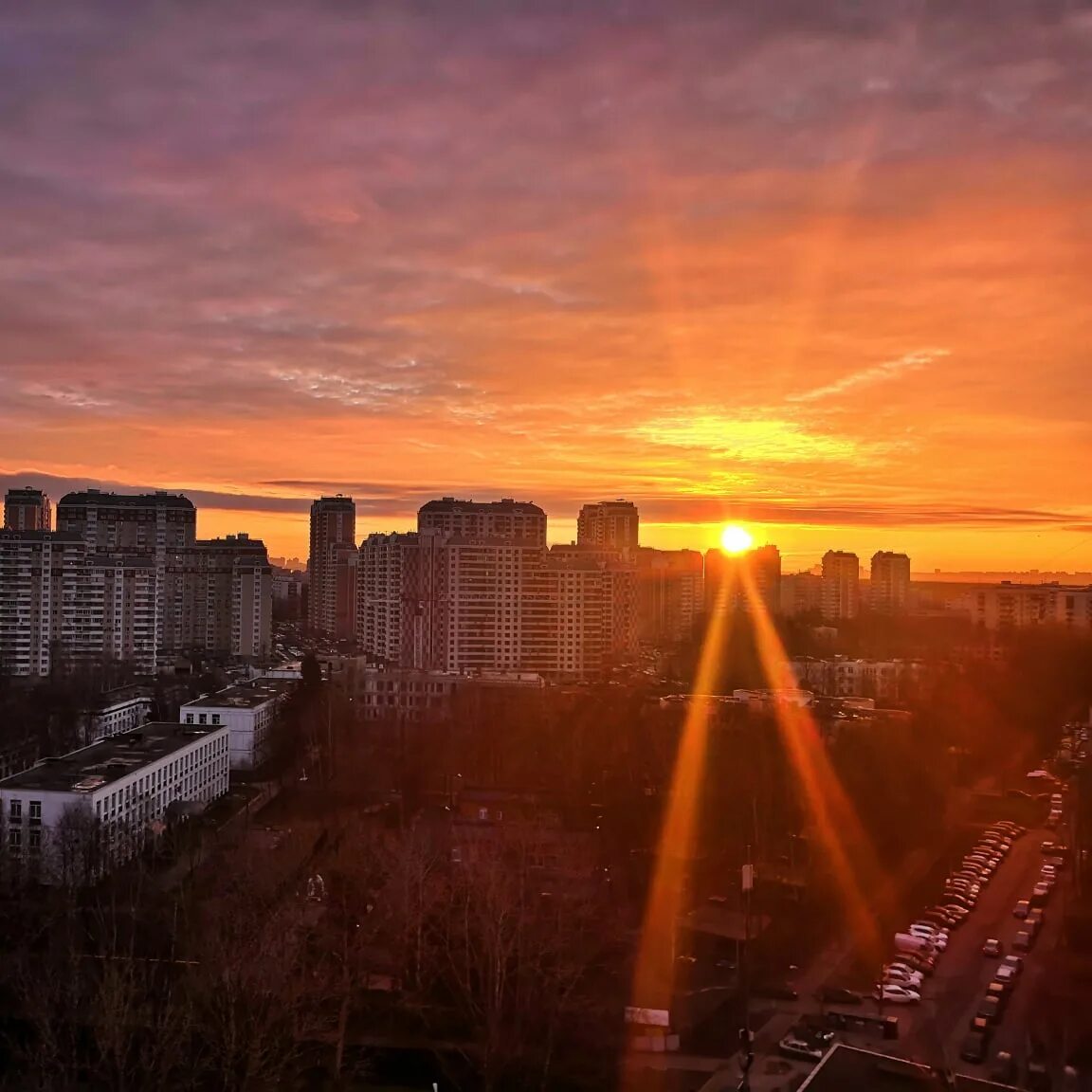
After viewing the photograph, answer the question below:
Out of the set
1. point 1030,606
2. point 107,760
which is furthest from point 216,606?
point 1030,606

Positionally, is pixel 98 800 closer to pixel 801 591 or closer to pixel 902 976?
pixel 902 976

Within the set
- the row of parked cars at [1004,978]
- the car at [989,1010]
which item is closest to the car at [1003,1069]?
the row of parked cars at [1004,978]

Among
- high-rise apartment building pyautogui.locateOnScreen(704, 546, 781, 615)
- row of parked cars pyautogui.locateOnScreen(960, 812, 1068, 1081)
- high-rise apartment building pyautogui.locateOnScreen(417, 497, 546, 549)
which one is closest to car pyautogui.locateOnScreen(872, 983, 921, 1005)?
row of parked cars pyautogui.locateOnScreen(960, 812, 1068, 1081)

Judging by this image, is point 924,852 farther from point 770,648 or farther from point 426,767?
point 770,648

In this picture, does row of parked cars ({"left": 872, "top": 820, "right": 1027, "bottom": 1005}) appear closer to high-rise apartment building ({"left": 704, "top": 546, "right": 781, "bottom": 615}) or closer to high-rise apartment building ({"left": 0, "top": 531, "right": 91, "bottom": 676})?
high-rise apartment building ({"left": 0, "top": 531, "right": 91, "bottom": 676})

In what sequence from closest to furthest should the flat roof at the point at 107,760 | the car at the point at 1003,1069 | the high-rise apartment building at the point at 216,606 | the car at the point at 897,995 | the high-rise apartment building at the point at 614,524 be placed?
the car at the point at 1003,1069 < the car at the point at 897,995 < the flat roof at the point at 107,760 < the high-rise apartment building at the point at 216,606 < the high-rise apartment building at the point at 614,524

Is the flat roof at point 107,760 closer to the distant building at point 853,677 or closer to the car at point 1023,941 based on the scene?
the car at point 1023,941
